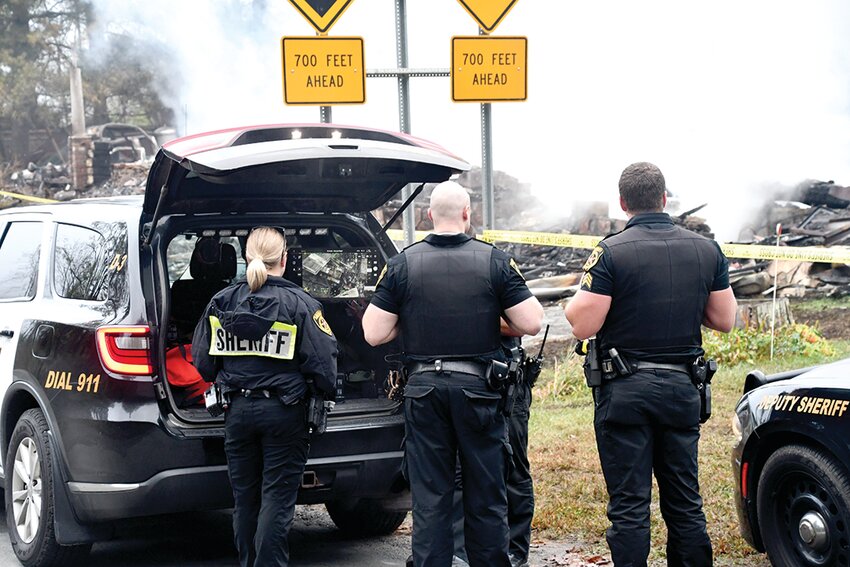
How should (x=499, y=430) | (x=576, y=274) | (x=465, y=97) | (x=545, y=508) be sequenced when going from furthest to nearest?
(x=576, y=274) < (x=465, y=97) < (x=545, y=508) < (x=499, y=430)

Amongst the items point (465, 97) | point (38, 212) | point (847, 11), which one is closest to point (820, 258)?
point (465, 97)

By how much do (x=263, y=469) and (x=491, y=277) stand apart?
4.20 ft

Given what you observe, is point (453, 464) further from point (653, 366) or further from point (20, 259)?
point (20, 259)

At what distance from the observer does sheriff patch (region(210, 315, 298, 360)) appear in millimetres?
4613

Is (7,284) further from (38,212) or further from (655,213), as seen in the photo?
(655,213)

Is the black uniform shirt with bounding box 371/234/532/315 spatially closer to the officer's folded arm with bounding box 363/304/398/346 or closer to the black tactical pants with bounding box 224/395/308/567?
the officer's folded arm with bounding box 363/304/398/346

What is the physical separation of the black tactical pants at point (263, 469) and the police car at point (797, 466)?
6.46 ft

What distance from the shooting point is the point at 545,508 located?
615 centimetres

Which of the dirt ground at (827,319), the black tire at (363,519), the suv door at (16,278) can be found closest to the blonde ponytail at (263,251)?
the suv door at (16,278)

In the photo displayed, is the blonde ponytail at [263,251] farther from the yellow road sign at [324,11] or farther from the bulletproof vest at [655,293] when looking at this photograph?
the yellow road sign at [324,11]

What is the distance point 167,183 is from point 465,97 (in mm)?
3066

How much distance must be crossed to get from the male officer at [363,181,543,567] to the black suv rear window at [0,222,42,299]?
87.3 inches

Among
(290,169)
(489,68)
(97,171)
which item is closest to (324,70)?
(489,68)

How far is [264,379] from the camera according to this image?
4.59 meters
